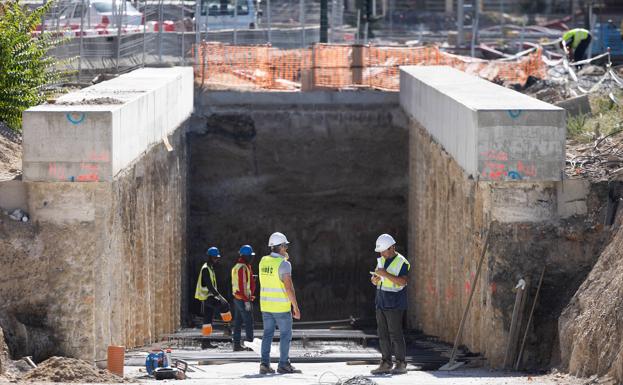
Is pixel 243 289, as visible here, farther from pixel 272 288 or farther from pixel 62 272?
pixel 272 288

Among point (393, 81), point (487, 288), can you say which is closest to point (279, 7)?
point (393, 81)

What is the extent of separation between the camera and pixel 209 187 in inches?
1137

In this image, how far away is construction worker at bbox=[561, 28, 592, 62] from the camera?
3553cm

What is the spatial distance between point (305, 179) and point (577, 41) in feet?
34.9

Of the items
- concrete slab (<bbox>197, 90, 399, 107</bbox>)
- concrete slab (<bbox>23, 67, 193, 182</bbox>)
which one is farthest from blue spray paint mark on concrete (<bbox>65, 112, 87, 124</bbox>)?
concrete slab (<bbox>197, 90, 399, 107</bbox>)

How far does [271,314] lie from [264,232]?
1510cm

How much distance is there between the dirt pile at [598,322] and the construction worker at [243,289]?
4.32 metres

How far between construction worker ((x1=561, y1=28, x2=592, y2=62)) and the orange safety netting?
3.32 meters

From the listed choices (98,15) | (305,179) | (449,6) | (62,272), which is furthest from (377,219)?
(449,6)

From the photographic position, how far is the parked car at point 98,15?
29845 mm

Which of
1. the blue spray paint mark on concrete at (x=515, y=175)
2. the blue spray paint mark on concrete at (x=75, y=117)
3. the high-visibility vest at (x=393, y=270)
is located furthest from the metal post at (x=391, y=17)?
the high-visibility vest at (x=393, y=270)

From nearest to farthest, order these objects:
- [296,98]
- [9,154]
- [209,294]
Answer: [9,154] < [209,294] < [296,98]

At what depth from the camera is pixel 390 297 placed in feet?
45.8

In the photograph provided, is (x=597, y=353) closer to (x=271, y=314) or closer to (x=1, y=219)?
(x=271, y=314)
